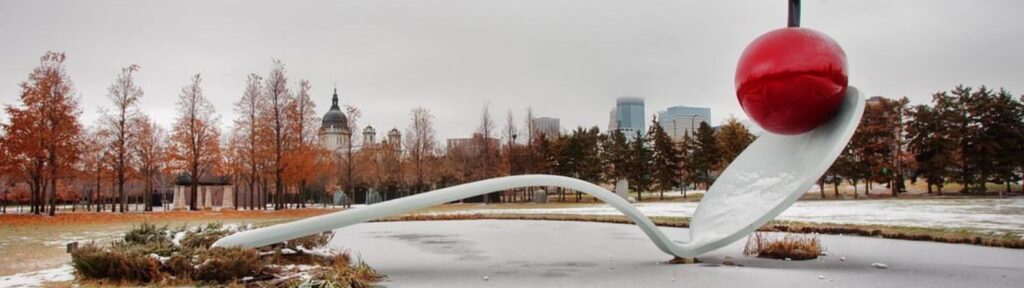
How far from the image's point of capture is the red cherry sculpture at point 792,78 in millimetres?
9125

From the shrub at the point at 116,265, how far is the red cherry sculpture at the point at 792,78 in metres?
8.82

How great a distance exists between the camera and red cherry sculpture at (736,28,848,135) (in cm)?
912

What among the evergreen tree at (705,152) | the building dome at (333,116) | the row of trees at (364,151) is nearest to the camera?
the row of trees at (364,151)

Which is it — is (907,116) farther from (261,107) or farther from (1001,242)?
(261,107)

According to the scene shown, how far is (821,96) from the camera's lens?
→ 9.39 meters

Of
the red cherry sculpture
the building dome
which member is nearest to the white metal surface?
the red cherry sculpture

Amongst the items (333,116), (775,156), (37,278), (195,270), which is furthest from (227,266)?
(333,116)

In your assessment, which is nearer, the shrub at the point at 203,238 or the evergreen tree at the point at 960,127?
the shrub at the point at 203,238

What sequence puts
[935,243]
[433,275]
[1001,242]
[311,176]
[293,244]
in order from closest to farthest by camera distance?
[433,275] → [293,244] → [1001,242] → [935,243] → [311,176]

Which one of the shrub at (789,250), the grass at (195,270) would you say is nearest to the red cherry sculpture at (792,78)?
the shrub at (789,250)

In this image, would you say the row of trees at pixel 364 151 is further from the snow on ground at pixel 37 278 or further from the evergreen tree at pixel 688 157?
the snow on ground at pixel 37 278

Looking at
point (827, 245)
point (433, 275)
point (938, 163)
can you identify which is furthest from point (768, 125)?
point (938, 163)

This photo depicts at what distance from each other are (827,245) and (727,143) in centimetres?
4058

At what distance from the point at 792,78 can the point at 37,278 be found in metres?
10.9
